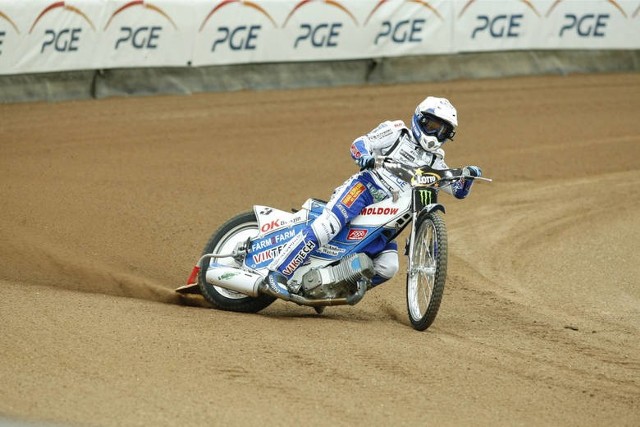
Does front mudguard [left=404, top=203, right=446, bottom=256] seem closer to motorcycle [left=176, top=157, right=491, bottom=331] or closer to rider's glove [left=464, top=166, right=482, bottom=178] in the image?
motorcycle [left=176, top=157, right=491, bottom=331]

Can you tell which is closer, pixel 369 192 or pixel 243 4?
pixel 369 192

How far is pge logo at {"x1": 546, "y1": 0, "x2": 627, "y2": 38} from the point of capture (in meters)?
21.3

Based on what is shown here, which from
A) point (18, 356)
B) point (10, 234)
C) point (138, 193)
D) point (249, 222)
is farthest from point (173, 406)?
point (138, 193)

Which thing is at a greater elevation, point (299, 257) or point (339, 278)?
point (299, 257)

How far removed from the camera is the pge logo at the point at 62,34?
18.1 metres

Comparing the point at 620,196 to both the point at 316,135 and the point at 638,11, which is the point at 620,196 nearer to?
the point at 316,135

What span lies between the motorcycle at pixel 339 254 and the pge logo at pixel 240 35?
9624 mm

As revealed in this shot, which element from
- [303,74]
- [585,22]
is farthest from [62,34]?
[585,22]

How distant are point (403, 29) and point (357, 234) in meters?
11.4

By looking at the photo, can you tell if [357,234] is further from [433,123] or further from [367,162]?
[433,123]

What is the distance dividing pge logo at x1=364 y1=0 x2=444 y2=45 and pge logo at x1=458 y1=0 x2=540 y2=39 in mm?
718

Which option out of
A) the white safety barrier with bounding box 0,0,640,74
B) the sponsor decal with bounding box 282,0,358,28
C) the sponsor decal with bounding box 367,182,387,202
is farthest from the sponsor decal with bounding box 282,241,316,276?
the sponsor decal with bounding box 282,0,358,28

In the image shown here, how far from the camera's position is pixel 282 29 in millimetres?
19578

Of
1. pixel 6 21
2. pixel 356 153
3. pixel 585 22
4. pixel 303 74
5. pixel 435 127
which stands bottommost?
pixel 356 153
